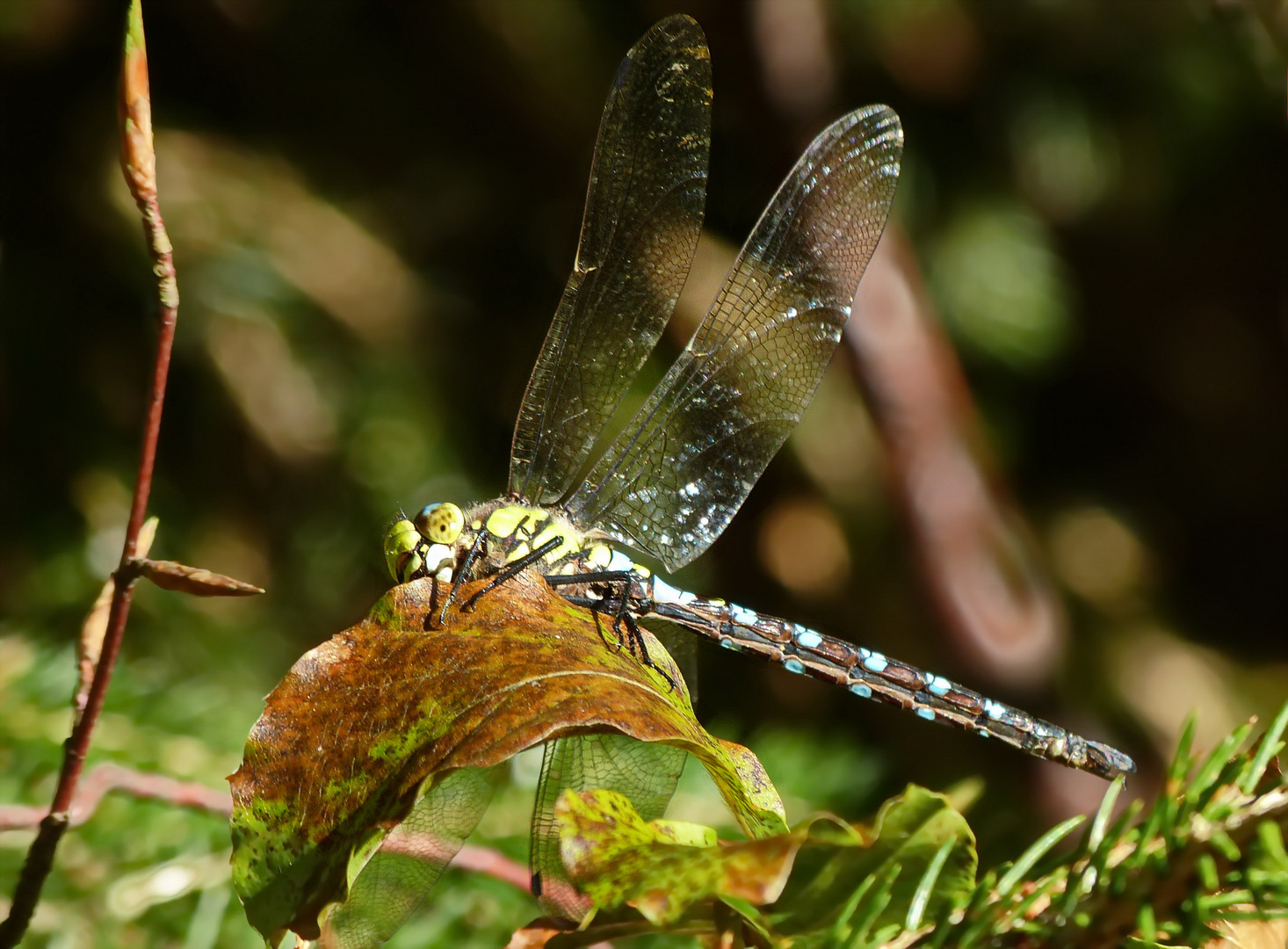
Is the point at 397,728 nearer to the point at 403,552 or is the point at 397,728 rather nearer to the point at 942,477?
the point at 403,552

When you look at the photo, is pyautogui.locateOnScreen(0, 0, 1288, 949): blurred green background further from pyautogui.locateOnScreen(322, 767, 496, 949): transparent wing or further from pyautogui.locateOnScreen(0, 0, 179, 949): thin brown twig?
pyautogui.locateOnScreen(0, 0, 179, 949): thin brown twig

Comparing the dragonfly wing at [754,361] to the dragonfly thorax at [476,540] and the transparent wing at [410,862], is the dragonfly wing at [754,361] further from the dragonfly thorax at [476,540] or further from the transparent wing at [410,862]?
the transparent wing at [410,862]

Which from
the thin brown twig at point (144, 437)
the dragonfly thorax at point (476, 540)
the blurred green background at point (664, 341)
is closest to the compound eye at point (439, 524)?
the dragonfly thorax at point (476, 540)

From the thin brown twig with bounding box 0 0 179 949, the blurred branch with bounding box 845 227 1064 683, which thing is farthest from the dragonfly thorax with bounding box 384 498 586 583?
the blurred branch with bounding box 845 227 1064 683

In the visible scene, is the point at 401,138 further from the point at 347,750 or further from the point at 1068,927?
the point at 1068,927

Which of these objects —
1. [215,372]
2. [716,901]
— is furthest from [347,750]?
[215,372]

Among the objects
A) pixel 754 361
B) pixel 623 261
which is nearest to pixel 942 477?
pixel 754 361

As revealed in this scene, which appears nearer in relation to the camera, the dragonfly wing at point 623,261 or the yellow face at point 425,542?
the yellow face at point 425,542
